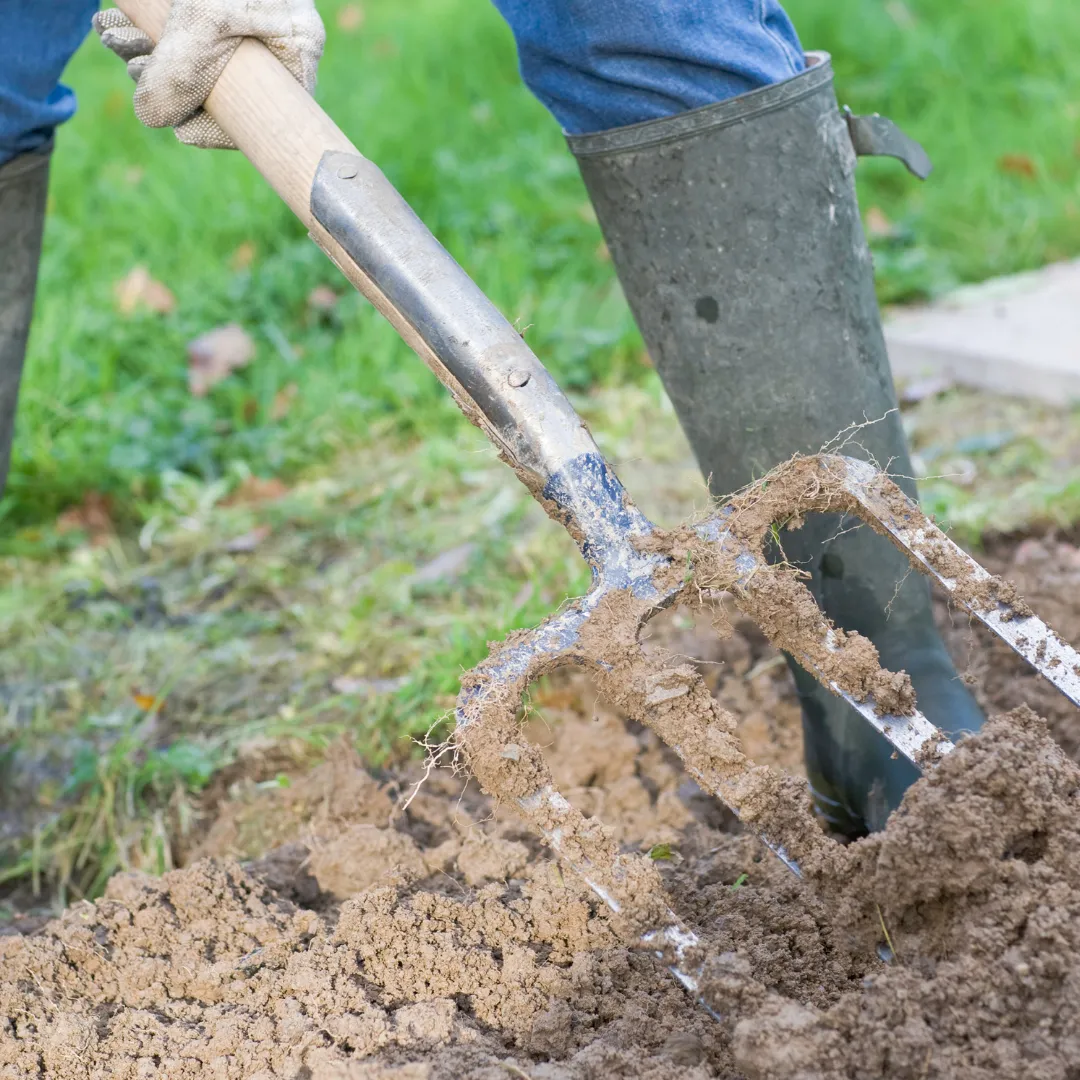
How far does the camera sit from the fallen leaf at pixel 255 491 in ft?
9.41

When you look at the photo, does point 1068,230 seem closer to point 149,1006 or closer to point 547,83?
point 547,83

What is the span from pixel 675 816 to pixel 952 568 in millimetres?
557

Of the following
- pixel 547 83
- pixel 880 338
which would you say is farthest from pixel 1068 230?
pixel 547 83

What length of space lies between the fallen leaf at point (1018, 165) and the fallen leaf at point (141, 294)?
8.55 ft

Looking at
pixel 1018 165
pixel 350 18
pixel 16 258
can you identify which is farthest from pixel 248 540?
pixel 350 18

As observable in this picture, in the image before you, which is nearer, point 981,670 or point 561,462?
point 561,462

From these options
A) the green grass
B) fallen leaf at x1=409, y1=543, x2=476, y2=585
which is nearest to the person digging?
fallen leaf at x1=409, y1=543, x2=476, y2=585

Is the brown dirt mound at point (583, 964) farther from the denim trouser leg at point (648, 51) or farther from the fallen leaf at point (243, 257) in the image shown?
the fallen leaf at point (243, 257)

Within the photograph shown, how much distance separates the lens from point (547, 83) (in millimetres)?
1551

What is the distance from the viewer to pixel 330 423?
3.02 metres

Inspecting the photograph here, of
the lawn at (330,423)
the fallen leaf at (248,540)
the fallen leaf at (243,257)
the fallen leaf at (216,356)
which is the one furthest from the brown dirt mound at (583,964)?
the fallen leaf at (243,257)

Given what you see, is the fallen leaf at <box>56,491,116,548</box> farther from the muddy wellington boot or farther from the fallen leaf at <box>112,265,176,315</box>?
the muddy wellington boot

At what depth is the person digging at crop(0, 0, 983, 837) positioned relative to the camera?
146 centimetres

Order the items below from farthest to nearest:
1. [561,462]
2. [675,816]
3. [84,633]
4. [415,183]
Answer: [415,183] → [84,633] → [675,816] → [561,462]
